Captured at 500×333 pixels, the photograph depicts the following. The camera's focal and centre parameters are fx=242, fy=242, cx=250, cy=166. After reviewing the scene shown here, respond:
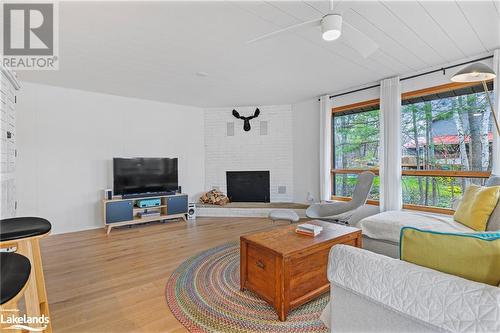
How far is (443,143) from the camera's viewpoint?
3488 mm

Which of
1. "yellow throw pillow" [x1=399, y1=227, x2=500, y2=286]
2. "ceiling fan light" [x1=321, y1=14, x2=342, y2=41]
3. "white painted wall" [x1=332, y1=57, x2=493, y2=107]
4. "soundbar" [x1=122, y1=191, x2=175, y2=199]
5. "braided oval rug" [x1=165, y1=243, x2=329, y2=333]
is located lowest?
"braided oval rug" [x1=165, y1=243, x2=329, y2=333]

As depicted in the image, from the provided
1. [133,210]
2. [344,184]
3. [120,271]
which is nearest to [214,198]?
[133,210]

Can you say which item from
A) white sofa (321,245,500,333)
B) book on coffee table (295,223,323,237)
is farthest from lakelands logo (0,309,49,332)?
book on coffee table (295,223,323,237)

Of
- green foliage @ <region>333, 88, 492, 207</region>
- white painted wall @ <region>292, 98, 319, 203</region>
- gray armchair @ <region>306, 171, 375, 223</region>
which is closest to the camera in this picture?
green foliage @ <region>333, 88, 492, 207</region>

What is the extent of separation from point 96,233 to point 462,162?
5598 millimetres

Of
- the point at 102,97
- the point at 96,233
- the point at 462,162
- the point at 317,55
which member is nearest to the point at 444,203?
the point at 462,162

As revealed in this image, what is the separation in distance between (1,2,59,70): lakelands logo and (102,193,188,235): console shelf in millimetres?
2179

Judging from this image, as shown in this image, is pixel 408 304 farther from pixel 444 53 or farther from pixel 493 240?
pixel 444 53

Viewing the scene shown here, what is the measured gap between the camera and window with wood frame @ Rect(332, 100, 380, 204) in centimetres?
428

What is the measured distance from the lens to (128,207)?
4.20m

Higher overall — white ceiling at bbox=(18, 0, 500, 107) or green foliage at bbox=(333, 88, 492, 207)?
white ceiling at bbox=(18, 0, 500, 107)

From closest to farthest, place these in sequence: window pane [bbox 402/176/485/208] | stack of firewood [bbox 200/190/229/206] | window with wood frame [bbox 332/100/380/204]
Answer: window pane [bbox 402/176/485/208] → window with wood frame [bbox 332/100/380/204] → stack of firewood [bbox 200/190/229/206]

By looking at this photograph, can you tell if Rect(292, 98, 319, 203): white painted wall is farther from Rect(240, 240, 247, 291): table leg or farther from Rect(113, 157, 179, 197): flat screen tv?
Rect(240, 240, 247, 291): table leg

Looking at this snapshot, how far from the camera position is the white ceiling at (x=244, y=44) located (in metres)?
2.04
